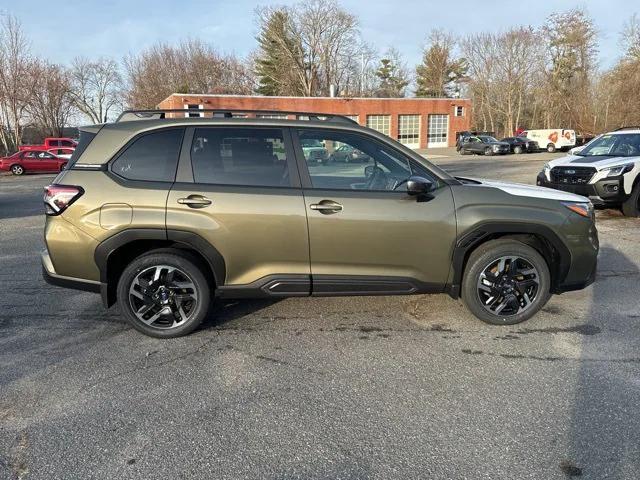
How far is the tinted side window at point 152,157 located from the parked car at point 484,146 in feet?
119

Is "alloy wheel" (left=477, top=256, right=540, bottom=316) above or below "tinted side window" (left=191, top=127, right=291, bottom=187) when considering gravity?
below

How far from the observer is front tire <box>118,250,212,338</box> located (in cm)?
368

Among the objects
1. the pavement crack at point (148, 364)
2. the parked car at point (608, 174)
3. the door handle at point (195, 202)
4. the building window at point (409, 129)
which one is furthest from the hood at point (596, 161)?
the building window at point (409, 129)

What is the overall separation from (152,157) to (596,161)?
871cm

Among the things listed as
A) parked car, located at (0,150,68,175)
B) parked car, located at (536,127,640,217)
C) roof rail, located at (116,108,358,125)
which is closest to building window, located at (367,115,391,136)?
parked car, located at (0,150,68,175)

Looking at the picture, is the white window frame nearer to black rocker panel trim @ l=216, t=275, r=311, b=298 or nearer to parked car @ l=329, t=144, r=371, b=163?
parked car @ l=329, t=144, r=371, b=163

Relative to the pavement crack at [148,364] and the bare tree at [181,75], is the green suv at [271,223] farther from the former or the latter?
the bare tree at [181,75]

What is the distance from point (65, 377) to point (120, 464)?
1187 mm

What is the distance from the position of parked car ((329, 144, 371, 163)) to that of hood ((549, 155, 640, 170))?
6858 millimetres

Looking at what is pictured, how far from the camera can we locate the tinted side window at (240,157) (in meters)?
3.67

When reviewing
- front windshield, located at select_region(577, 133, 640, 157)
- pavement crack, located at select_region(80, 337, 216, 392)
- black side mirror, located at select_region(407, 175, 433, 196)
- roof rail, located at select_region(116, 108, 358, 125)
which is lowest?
pavement crack, located at select_region(80, 337, 216, 392)

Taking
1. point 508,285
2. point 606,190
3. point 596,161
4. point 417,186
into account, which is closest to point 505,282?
point 508,285

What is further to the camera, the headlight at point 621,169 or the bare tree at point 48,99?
the bare tree at point 48,99

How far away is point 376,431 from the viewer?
8.49ft
